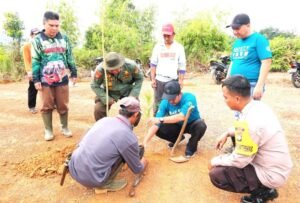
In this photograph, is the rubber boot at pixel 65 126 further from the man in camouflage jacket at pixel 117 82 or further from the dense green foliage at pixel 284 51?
the dense green foliage at pixel 284 51

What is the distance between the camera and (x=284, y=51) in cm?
1202

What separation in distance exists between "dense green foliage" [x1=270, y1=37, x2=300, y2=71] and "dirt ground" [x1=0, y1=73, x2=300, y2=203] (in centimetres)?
596

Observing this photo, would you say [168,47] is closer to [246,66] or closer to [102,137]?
[246,66]

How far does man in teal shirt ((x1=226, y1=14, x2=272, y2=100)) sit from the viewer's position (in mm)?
3340

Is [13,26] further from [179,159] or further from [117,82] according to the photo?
[179,159]

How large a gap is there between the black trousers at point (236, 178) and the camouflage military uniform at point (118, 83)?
1851mm

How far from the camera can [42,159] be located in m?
3.78

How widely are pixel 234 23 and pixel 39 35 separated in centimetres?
249

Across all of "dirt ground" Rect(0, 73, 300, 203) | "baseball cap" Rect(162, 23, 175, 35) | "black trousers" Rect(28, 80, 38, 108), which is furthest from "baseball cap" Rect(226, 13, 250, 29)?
"black trousers" Rect(28, 80, 38, 108)

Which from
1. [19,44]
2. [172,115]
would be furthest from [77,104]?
[19,44]

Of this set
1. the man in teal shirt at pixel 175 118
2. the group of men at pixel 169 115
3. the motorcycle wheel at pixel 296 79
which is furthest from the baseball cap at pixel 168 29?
the motorcycle wheel at pixel 296 79

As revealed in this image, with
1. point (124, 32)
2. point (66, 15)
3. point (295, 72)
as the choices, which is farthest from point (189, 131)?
point (66, 15)

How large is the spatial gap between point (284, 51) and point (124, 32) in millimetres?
6178

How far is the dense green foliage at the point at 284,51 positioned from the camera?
39.0 feet
